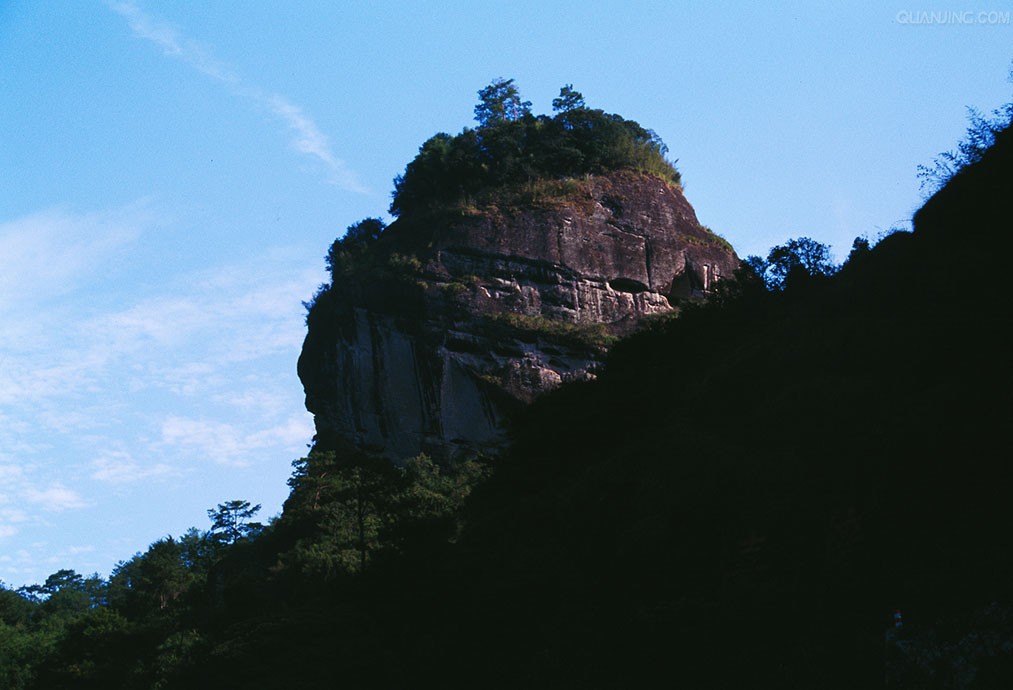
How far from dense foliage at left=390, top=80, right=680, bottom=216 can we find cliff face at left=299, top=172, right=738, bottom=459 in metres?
1.29

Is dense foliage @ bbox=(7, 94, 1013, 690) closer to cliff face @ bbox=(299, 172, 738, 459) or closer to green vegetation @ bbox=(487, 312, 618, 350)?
green vegetation @ bbox=(487, 312, 618, 350)

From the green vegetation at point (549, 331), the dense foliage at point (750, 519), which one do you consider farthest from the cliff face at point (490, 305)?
the dense foliage at point (750, 519)

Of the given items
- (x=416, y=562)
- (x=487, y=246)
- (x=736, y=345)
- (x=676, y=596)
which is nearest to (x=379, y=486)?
(x=487, y=246)

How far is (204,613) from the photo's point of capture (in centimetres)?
3303

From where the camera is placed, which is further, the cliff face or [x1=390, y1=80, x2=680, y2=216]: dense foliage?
[x1=390, y1=80, x2=680, y2=216]: dense foliage

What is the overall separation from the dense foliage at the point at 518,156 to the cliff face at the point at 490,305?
1.29 meters

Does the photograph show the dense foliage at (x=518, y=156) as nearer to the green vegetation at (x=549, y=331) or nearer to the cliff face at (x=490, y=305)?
the cliff face at (x=490, y=305)

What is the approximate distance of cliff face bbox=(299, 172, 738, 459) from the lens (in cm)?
3847

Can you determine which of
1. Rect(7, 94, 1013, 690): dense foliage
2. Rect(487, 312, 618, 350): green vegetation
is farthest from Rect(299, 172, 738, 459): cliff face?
Rect(7, 94, 1013, 690): dense foliage

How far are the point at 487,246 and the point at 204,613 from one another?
59.5ft

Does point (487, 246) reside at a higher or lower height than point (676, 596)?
higher

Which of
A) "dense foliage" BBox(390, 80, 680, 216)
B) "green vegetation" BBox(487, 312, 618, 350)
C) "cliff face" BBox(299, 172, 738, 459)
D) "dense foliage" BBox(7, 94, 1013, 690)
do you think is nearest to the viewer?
"dense foliage" BBox(7, 94, 1013, 690)

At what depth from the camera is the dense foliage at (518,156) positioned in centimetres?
4338

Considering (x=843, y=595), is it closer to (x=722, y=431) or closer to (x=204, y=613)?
(x=722, y=431)
